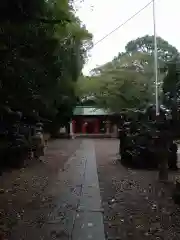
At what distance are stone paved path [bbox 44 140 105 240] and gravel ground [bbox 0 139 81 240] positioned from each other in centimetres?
24

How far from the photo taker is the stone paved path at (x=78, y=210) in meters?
5.73

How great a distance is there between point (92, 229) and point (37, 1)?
11.0ft

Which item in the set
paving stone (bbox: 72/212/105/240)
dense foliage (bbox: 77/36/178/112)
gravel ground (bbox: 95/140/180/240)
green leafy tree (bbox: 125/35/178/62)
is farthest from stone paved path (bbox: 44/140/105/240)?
green leafy tree (bbox: 125/35/178/62)

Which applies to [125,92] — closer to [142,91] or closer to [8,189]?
[142,91]

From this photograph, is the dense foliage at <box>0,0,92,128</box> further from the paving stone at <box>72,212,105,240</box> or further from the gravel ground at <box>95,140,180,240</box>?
the gravel ground at <box>95,140,180,240</box>

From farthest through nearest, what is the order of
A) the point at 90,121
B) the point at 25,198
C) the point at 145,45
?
1. the point at 90,121
2. the point at 145,45
3. the point at 25,198

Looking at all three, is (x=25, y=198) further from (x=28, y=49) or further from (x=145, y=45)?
(x=145, y=45)

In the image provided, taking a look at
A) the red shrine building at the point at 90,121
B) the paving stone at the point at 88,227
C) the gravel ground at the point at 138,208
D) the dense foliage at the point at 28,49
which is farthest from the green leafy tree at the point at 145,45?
the paving stone at the point at 88,227

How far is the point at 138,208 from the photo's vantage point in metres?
7.39

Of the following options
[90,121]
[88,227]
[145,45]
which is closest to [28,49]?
[88,227]

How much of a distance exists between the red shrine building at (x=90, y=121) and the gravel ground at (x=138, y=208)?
33713 mm

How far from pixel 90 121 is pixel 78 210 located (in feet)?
136

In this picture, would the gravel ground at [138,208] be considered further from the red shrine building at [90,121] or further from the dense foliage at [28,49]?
the red shrine building at [90,121]

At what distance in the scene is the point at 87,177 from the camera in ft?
38.1
